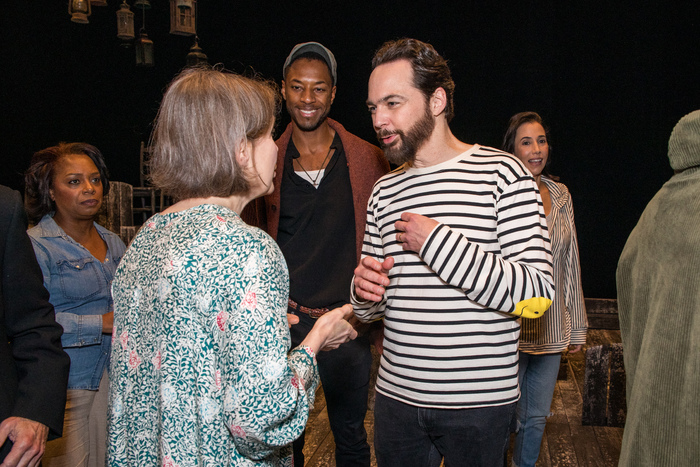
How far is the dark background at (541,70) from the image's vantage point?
18.8 ft

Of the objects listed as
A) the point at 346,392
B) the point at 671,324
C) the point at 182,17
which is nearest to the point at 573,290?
the point at 346,392

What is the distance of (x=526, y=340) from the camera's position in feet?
7.99

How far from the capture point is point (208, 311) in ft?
3.26

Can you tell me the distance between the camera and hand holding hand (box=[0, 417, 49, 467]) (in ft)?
3.66

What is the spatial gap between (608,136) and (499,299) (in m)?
5.44

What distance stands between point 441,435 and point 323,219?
110cm

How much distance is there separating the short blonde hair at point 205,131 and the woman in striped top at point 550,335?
69.7 inches

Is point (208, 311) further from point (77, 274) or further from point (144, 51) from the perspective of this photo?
point (144, 51)

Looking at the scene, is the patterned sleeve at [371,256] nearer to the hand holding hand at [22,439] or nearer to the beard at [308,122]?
the beard at [308,122]

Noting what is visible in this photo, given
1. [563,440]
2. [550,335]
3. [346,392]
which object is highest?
[550,335]

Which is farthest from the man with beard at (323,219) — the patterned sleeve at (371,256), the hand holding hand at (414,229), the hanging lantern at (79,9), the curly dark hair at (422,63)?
the hanging lantern at (79,9)

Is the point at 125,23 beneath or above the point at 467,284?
above

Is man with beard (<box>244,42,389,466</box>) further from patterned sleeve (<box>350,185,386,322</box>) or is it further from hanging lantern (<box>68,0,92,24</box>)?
hanging lantern (<box>68,0,92,24</box>)

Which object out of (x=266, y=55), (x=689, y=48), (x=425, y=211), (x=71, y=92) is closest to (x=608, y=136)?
(x=689, y=48)
